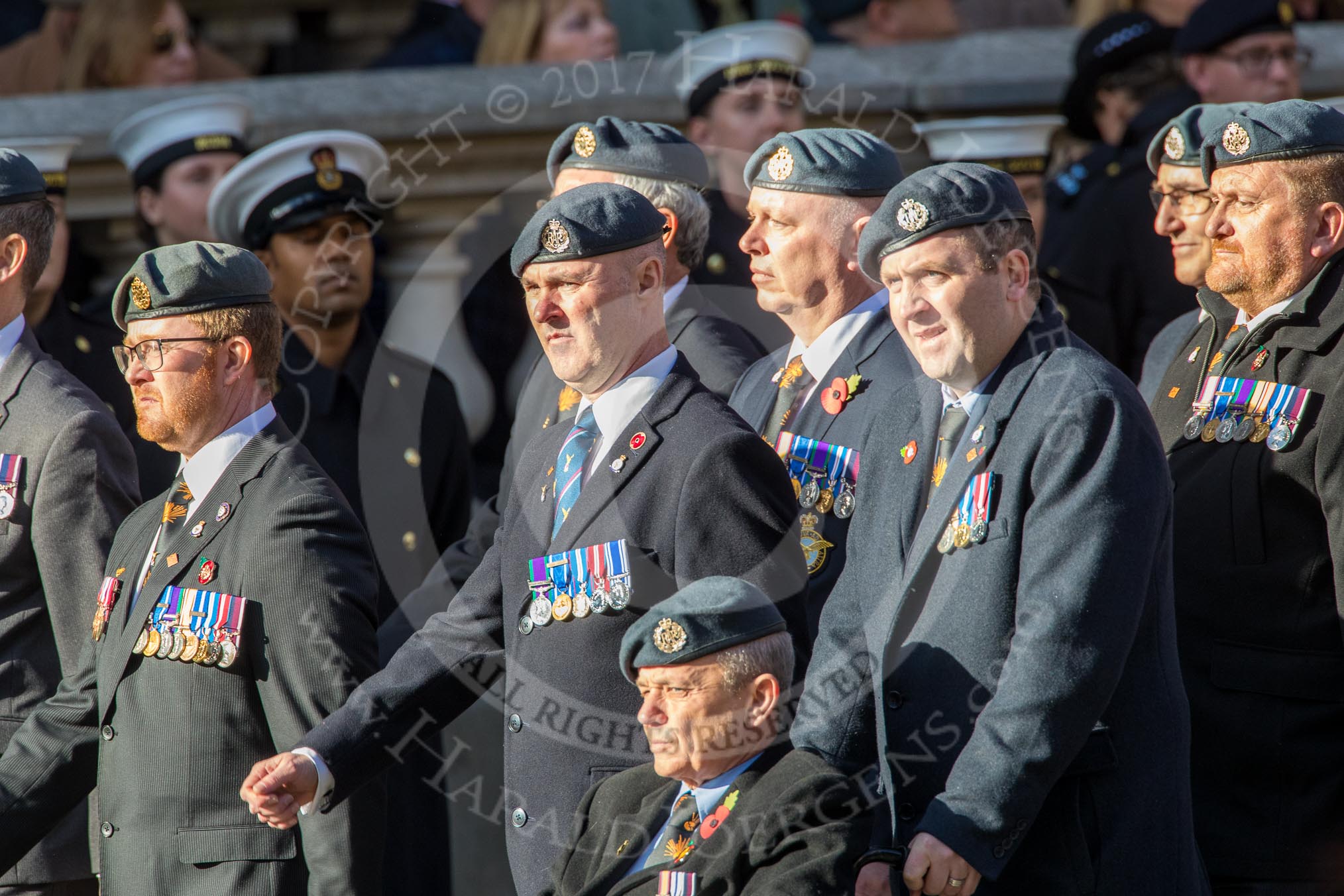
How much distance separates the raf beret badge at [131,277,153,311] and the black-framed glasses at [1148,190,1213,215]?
2472 mm

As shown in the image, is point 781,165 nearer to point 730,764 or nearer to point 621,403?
point 621,403

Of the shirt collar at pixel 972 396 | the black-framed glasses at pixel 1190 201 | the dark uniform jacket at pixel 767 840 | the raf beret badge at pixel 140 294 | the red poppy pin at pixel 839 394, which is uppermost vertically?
the black-framed glasses at pixel 1190 201

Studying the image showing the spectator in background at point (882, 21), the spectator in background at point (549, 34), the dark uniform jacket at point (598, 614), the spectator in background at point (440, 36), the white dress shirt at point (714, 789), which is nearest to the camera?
the white dress shirt at point (714, 789)

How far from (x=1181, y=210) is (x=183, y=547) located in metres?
2.54

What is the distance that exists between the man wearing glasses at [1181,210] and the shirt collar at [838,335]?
0.73 metres

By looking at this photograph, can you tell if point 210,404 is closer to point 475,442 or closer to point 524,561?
point 524,561

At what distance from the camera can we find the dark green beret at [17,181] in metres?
5.02

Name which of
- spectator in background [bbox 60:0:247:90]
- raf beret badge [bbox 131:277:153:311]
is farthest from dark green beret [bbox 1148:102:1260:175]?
spectator in background [bbox 60:0:247:90]

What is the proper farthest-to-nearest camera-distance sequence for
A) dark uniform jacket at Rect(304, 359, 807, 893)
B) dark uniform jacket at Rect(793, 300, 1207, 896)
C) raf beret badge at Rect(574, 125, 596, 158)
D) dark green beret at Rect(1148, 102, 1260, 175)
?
raf beret badge at Rect(574, 125, 596, 158) → dark green beret at Rect(1148, 102, 1260, 175) → dark uniform jacket at Rect(304, 359, 807, 893) → dark uniform jacket at Rect(793, 300, 1207, 896)

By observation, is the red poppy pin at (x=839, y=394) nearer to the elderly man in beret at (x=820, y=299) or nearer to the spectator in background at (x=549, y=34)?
the elderly man in beret at (x=820, y=299)

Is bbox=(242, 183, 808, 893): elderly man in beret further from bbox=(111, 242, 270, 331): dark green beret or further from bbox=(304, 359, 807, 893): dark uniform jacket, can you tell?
bbox=(111, 242, 270, 331): dark green beret

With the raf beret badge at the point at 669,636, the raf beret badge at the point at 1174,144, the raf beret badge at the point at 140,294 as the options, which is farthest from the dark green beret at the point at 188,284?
the raf beret badge at the point at 1174,144

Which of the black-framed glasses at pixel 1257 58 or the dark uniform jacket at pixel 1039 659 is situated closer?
the dark uniform jacket at pixel 1039 659

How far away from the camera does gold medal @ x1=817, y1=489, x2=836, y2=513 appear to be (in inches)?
175
